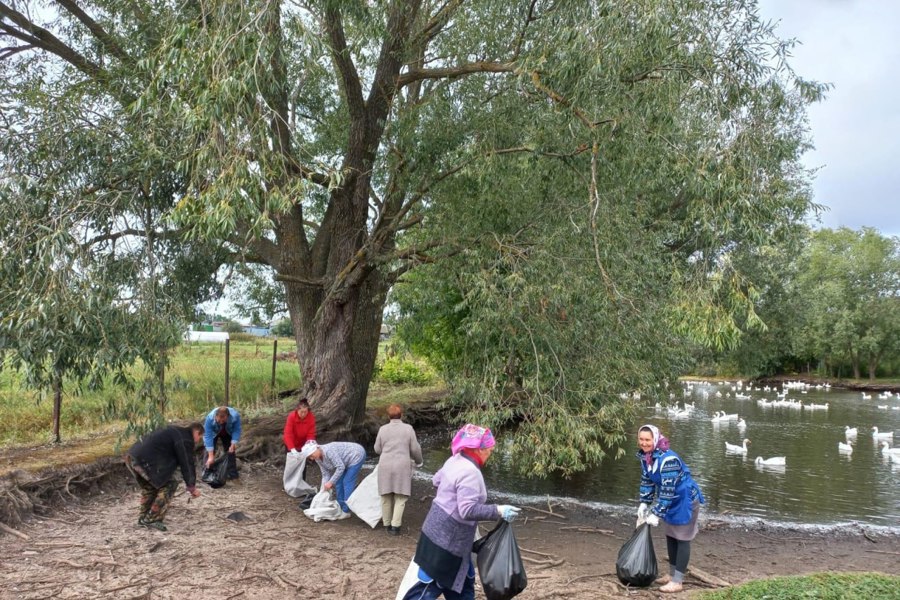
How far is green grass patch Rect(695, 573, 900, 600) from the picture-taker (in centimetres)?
563

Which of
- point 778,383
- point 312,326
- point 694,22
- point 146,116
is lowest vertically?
point 778,383

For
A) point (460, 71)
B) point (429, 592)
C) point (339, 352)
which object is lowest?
point (429, 592)

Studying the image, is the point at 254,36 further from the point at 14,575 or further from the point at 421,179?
the point at 14,575

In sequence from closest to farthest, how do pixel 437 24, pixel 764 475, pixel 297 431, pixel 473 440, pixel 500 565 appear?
1. pixel 473 440
2. pixel 500 565
3. pixel 297 431
4. pixel 437 24
5. pixel 764 475

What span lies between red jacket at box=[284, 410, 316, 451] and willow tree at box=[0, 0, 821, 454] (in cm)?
267

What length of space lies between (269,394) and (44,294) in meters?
11.2

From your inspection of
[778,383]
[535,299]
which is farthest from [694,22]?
[778,383]

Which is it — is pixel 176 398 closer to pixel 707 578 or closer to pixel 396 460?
pixel 396 460

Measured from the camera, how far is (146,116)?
25.5 feet

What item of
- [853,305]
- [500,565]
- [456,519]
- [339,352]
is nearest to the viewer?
[456,519]

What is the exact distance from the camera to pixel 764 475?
13.3m

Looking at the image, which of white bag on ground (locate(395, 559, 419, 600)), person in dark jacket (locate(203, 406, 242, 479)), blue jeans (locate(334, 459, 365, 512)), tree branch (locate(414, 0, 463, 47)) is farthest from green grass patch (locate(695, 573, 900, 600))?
tree branch (locate(414, 0, 463, 47))

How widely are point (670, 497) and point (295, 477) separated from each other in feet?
16.9

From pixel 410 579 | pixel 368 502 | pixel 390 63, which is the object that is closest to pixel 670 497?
pixel 410 579
